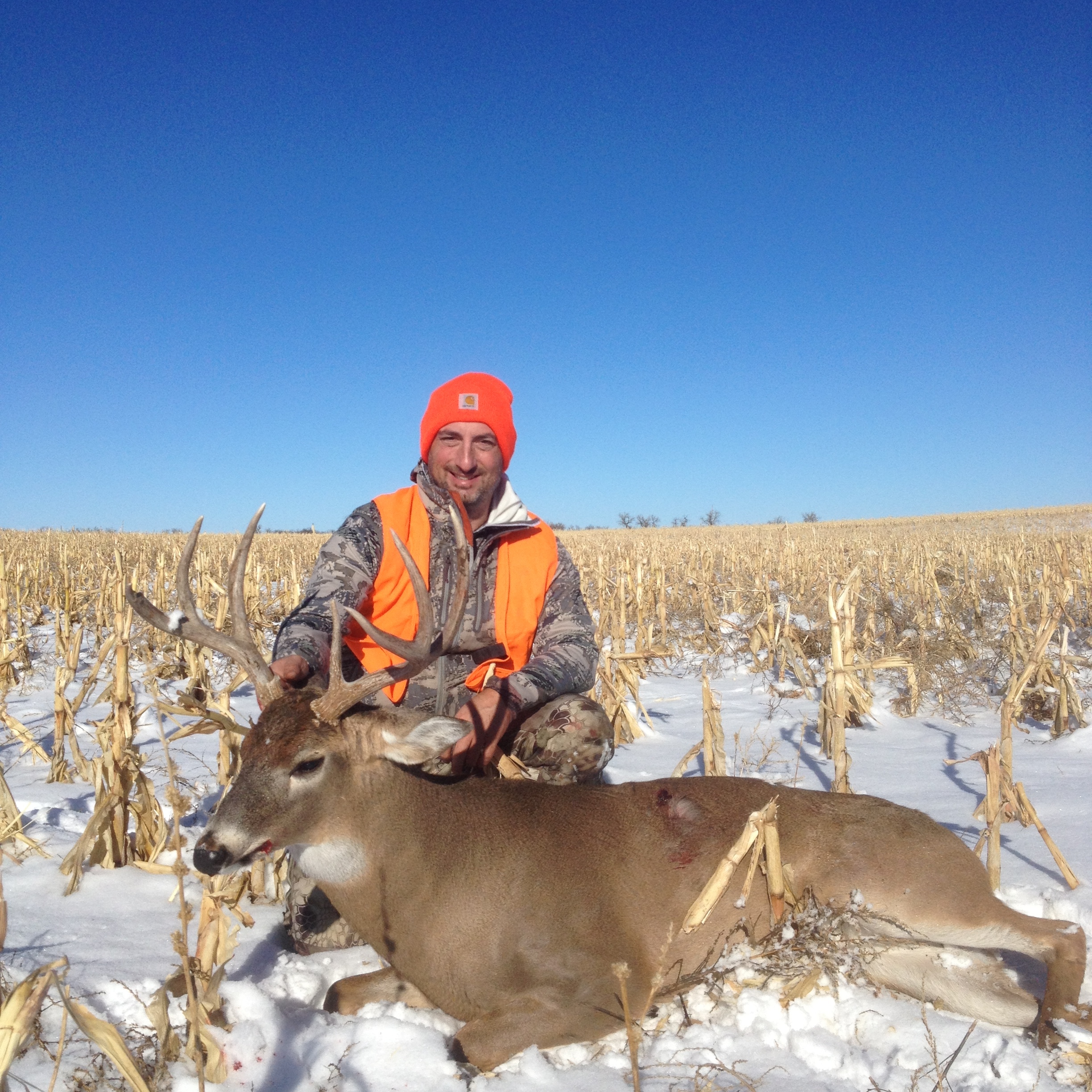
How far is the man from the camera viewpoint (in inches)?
154

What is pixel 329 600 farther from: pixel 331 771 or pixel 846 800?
pixel 846 800

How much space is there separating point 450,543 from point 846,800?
225 centimetres

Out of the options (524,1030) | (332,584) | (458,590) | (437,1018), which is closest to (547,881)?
(524,1030)

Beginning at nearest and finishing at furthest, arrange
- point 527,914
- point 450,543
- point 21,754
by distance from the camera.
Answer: point 527,914
point 450,543
point 21,754

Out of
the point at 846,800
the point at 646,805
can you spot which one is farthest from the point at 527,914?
the point at 846,800

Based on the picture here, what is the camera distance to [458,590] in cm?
312

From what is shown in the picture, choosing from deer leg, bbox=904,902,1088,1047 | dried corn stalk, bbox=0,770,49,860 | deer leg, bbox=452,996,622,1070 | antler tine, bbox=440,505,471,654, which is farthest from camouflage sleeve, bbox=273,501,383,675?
deer leg, bbox=904,902,1088,1047

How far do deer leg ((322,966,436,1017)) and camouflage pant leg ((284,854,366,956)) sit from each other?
36 cm

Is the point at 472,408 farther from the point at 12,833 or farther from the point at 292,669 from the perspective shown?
the point at 12,833

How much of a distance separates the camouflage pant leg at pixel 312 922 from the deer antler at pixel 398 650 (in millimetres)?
966

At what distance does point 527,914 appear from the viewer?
2.82 meters

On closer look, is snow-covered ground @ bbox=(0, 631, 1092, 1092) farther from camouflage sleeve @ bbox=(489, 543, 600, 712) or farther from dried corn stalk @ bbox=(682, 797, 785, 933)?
camouflage sleeve @ bbox=(489, 543, 600, 712)

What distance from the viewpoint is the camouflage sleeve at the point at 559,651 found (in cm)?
400

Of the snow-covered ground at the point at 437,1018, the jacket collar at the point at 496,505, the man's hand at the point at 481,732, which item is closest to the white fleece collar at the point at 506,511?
the jacket collar at the point at 496,505
